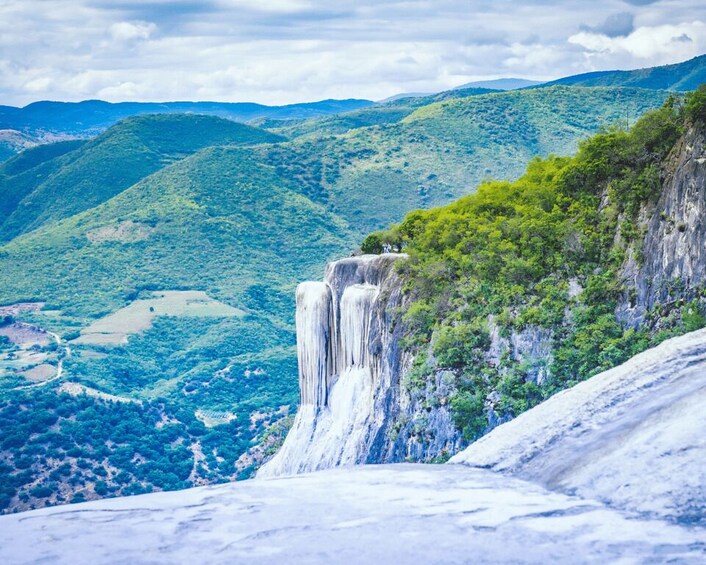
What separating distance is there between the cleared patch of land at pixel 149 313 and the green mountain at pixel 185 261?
0.72ft

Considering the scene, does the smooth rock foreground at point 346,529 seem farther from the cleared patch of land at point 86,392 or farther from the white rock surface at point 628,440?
the cleared patch of land at point 86,392

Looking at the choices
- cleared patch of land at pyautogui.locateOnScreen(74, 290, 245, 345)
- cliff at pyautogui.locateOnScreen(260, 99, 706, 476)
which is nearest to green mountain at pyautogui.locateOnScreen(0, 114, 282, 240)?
cleared patch of land at pyautogui.locateOnScreen(74, 290, 245, 345)

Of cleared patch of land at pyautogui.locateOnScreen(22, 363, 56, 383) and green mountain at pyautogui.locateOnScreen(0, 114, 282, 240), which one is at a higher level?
green mountain at pyautogui.locateOnScreen(0, 114, 282, 240)

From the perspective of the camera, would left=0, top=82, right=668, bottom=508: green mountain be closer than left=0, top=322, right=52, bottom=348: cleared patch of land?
Yes

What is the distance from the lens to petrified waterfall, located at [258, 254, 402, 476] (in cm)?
2347

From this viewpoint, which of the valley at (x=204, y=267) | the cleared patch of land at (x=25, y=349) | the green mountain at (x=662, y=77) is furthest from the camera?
the green mountain at (x=662, y=77)

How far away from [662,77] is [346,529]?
176 metres

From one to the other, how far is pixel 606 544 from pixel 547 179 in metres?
16.6

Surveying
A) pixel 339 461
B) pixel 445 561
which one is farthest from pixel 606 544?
pixel 339 461

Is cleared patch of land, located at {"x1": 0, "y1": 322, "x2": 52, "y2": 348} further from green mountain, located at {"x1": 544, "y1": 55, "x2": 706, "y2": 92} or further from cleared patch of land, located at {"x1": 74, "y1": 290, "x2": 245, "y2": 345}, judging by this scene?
green mountain, located at {"x1": 544, "y1": 55, "x2": 706, "y2": 92}

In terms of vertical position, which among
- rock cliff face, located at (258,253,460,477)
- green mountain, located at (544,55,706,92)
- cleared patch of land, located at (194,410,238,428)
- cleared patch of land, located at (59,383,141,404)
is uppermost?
green mountain, located at (544,55,706,92)

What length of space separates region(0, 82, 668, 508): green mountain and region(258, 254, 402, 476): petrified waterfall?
2144 centimetres

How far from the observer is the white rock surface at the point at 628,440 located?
10656 millimetres

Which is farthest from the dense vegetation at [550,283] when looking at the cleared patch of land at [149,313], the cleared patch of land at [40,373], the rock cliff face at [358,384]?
the cleared patch of land at [149,313]
